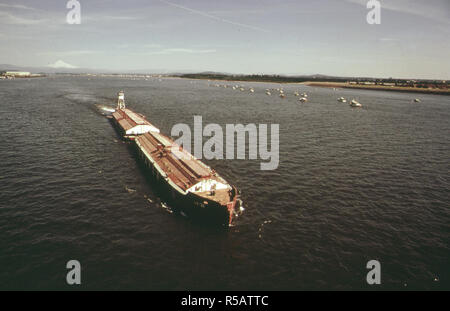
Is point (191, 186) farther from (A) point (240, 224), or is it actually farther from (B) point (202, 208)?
(A) point (240, 224)

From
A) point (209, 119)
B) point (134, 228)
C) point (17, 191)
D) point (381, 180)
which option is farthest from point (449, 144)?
point (17, 191)

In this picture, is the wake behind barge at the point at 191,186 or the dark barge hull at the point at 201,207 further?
the wake behind barge at the point at 191,186

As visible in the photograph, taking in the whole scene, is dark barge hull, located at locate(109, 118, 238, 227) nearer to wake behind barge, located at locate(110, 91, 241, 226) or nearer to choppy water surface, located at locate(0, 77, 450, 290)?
wake behind barge, located at locate(110, 91, 241, 226)

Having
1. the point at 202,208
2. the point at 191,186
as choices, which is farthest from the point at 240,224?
the point at 191,186

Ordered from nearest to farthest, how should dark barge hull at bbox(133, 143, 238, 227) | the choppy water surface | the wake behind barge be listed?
the choppy water surface → dark barge hull at bbox(133, 143, 238, 227) → the wake behind barge

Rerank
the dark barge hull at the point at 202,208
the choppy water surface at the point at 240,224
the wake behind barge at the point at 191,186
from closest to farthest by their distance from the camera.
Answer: the choppy water surface at the point at 240,224
the dark barge hull at the point at 202,208
the wake behind barge at the point at 191,186

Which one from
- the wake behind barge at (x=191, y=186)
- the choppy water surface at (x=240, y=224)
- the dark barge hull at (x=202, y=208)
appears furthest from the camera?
the wake behind barge at (x=191, y=186)

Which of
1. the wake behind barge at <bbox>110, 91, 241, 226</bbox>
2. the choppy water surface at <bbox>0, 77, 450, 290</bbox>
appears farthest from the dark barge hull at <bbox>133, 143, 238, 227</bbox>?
the choppy water surface at <bbox>0, 77, 450, 290</bbox>

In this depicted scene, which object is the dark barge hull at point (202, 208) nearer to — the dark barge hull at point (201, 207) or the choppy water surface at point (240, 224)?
the dark barge hull at point (201, 207)

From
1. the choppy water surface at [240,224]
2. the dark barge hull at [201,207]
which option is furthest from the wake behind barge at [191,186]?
the choppy water surface at [240,224]
